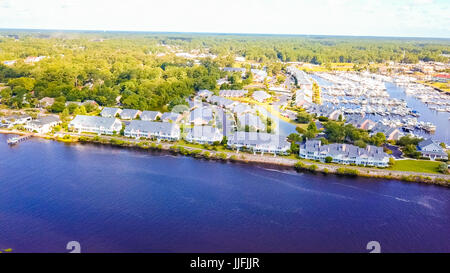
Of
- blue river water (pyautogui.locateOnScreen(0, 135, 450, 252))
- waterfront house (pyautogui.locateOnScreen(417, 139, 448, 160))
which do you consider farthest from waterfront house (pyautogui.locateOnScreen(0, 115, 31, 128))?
waterfront house (pyautogui.locateOnScreen(417, 139, 448, 160))

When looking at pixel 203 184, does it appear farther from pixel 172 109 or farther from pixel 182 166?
pixel 172 109

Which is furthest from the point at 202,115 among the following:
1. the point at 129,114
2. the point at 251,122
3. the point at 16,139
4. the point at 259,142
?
the point at 16,139

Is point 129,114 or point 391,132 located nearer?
point 391,132

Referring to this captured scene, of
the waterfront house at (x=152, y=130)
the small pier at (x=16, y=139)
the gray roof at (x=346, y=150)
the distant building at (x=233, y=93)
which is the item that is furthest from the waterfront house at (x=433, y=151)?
the small pier at (x=16, y=139)

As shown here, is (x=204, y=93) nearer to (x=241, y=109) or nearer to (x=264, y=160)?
(x=241, y=109)

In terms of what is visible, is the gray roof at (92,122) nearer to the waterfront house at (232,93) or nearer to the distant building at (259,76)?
the waterfront house at (232,93)

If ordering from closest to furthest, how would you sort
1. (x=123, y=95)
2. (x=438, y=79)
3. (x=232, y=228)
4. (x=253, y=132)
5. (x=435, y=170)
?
(x=232, y=228) < (x=435, y=170) < (x=253, y=132) < (x=123, y=95) < (x=438, y=79)
